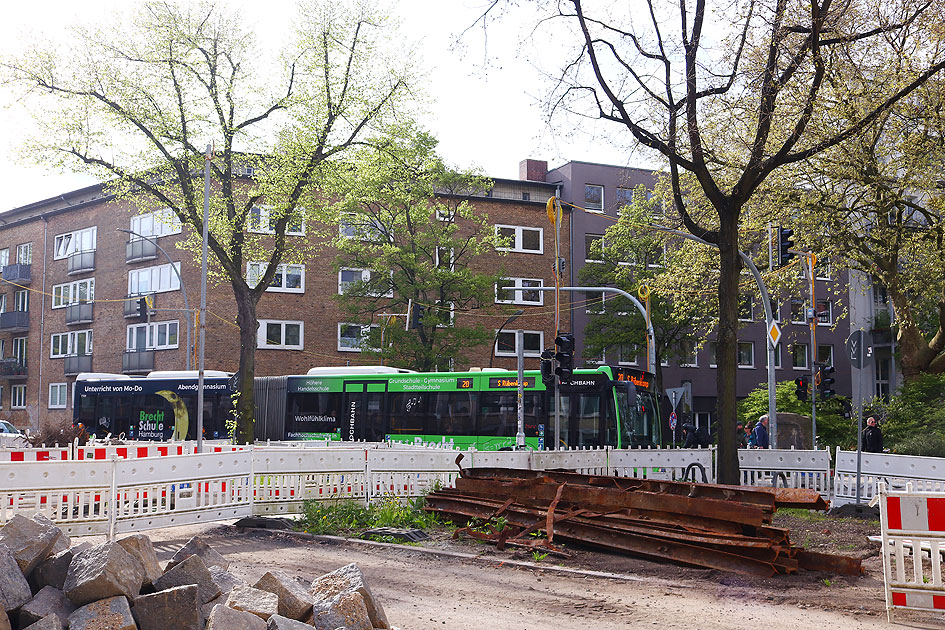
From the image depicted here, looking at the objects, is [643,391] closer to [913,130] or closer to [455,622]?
[913,130]

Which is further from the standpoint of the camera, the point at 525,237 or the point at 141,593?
the point at 525,237

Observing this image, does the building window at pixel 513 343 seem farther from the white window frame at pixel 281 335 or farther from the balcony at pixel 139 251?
the balcony at pixel 139 251

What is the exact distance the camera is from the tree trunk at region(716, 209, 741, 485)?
1664 centimetres

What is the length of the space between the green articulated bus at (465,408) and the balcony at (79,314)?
3147 cm

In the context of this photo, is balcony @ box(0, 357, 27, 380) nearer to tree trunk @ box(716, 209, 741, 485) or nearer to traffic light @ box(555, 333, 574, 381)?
traffic light @ box(555, 333, 574, 381)

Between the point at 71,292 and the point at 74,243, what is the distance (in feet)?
10.3

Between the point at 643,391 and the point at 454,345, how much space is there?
14.5 metres

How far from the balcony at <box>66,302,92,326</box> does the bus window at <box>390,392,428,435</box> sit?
36.7 m

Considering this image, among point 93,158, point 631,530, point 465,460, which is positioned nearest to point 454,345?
point 93,158

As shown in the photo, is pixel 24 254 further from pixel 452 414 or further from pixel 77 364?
pixel 452 414

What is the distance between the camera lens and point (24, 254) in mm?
64625

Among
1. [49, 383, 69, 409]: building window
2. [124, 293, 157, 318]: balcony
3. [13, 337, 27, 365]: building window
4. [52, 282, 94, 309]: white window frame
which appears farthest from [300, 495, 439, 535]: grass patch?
[13, 337, 27, 365]: building window

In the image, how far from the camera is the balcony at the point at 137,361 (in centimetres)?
5112

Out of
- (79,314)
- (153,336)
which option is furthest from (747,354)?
(79,314)
